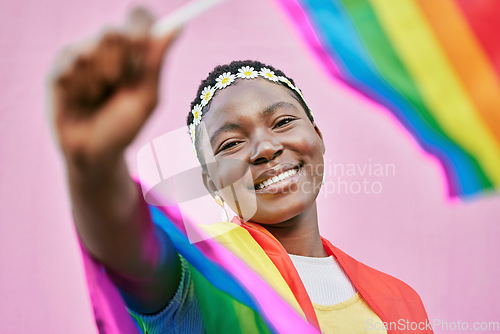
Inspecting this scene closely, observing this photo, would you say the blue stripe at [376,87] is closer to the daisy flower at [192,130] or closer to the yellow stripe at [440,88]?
the yellow stripe at [440,88]

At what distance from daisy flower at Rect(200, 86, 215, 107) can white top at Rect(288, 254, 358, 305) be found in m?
0.31

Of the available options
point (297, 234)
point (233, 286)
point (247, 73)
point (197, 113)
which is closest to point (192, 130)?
point (197, 113)

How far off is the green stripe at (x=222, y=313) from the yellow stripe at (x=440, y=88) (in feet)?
1.85

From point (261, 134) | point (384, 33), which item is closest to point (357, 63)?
point (384, 33)

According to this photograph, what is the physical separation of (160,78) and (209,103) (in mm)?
570

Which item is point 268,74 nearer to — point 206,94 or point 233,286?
point 206,94

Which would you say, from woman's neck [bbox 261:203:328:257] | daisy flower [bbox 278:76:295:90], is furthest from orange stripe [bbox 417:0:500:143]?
woman's neck [bbox 261:203:328:257]

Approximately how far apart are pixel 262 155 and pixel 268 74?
0.69 feet

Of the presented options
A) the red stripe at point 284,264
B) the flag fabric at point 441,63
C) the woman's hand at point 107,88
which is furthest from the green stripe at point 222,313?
the flag fabric at point 441,63

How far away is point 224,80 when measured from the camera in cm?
94

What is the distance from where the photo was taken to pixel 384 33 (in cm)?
96

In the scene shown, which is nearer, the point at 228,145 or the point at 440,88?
the point at 228,145

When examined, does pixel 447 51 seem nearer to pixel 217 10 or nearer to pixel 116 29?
pixel 116 29

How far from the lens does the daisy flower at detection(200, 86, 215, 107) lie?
94cm
